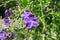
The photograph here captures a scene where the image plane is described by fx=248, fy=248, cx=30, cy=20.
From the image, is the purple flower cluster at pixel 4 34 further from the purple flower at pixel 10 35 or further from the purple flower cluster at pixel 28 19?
the purple flower cluster at pixel 28 19

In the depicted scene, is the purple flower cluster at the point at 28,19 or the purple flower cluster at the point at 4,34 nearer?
the purple flower cluster at the point at 28,19

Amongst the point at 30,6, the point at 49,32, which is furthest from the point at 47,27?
the point at 30,6

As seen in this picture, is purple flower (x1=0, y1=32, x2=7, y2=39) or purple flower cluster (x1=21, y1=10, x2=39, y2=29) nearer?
purple flower cluster (x1=21, y1=10, x2=39, y2=29)

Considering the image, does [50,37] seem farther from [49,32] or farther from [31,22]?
[31,22]

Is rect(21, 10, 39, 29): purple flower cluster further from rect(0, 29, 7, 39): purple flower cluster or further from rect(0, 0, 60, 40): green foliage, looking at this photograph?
rect(0, 29, 7, 39): purple flower cluster

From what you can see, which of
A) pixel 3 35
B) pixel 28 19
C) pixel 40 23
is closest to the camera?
pixel 28 19

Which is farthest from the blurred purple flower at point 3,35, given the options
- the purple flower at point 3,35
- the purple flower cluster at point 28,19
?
the purple flower cluster at point 28,19

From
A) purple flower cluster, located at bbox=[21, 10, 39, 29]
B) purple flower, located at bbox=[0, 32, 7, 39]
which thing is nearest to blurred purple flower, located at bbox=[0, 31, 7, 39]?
purple flower, located at bbox=[0, 32, 7, 39]

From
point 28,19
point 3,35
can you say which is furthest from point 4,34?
point 28,19

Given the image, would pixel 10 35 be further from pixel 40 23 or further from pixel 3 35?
pixel 40 23

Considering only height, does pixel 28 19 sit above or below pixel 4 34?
above

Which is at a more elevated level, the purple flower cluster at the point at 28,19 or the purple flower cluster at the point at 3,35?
the purple flower cluster at the point at 28,19
